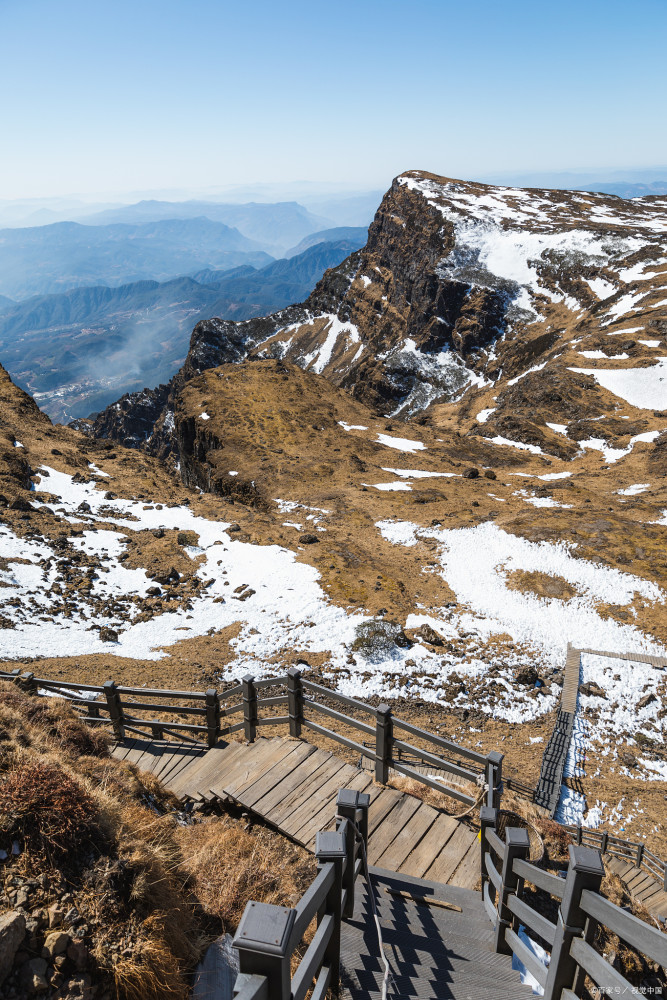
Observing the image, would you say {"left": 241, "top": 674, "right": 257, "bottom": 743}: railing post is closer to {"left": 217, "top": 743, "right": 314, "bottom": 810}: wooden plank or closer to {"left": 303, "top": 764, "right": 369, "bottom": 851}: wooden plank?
{"left": 217, "top": 743, "right": 314, "bottom": 810}: wooden plank

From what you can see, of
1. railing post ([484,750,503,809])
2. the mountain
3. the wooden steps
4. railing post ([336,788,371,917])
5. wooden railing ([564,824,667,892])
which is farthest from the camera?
the mountain

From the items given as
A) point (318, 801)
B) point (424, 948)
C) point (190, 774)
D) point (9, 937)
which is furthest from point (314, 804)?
point (9, 937)

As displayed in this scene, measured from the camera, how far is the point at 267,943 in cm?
251

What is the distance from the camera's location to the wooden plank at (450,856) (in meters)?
6.51

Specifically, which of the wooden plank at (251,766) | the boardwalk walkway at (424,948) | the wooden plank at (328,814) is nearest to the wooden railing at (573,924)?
the boardwalk walkway at (424,948)

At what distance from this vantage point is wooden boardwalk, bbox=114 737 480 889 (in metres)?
6.72

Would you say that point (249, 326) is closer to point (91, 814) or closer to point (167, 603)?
point (167, 603)

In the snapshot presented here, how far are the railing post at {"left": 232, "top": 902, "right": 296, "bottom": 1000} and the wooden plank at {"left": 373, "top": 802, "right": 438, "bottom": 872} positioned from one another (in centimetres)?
462

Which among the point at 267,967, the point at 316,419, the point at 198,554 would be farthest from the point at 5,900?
the point at 316,419

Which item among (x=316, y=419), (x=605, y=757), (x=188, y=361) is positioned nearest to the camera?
(x=605, y=757)

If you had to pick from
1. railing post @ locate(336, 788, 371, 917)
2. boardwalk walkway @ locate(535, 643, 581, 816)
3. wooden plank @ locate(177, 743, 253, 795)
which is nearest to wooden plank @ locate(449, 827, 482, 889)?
railing post @ locate(336, 788, 371, 917)

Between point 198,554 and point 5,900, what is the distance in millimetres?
21198

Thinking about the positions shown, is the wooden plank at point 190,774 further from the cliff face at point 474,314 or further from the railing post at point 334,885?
the cliff face at point 474,314

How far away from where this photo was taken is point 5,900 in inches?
173
